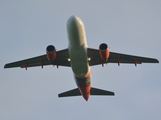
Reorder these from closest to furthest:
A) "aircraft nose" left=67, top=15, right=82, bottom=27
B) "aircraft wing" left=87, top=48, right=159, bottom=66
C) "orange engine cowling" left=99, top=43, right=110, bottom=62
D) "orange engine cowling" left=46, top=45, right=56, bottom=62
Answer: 1. "aircraft nose" left=67, top=15, right=82, bottom=27
2. "orange engine cowling" left=99, top=43, right=110, bottom=62
3. "orange engine cowling" left=46, top=45, right=56, bottom=62
4. "aircraft wing" left=87, top=48, right=159, bottom=66

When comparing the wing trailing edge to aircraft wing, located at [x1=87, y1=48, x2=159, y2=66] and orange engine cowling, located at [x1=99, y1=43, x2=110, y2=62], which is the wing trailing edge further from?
orange engine cowling, located at [x1=99, y1=43, x2=110, y2=62]

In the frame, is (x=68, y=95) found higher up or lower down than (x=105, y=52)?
lower down

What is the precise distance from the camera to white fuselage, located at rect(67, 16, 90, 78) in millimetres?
29453

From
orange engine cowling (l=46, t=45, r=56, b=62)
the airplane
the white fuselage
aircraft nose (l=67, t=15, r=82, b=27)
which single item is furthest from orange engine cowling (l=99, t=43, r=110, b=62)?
orange engine cowling (l=46, t=45, r=56, b=62)

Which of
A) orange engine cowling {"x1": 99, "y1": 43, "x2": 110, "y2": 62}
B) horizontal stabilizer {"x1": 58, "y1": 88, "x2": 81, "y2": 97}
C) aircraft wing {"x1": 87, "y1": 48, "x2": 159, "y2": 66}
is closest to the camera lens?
orange engine cowling {"x1": 99, "y1": 43, "x2": 110, "y2": 62}

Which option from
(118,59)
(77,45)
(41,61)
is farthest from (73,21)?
(118,59)

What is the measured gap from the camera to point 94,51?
1364 inches

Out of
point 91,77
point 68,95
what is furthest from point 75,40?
point 68,95

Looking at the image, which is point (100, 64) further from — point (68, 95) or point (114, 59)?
point (68, 95)

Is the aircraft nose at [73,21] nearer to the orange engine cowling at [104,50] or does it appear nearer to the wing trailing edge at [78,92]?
the orange engine cowling at [104,50]

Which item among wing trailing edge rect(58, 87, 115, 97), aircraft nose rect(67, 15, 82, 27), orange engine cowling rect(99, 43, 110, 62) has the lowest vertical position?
wing trailing edge rect(58, 87, 115, 97)

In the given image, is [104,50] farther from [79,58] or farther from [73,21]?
[73,21]

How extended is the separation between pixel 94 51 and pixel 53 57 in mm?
4849

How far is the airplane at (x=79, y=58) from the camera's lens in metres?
30.1
